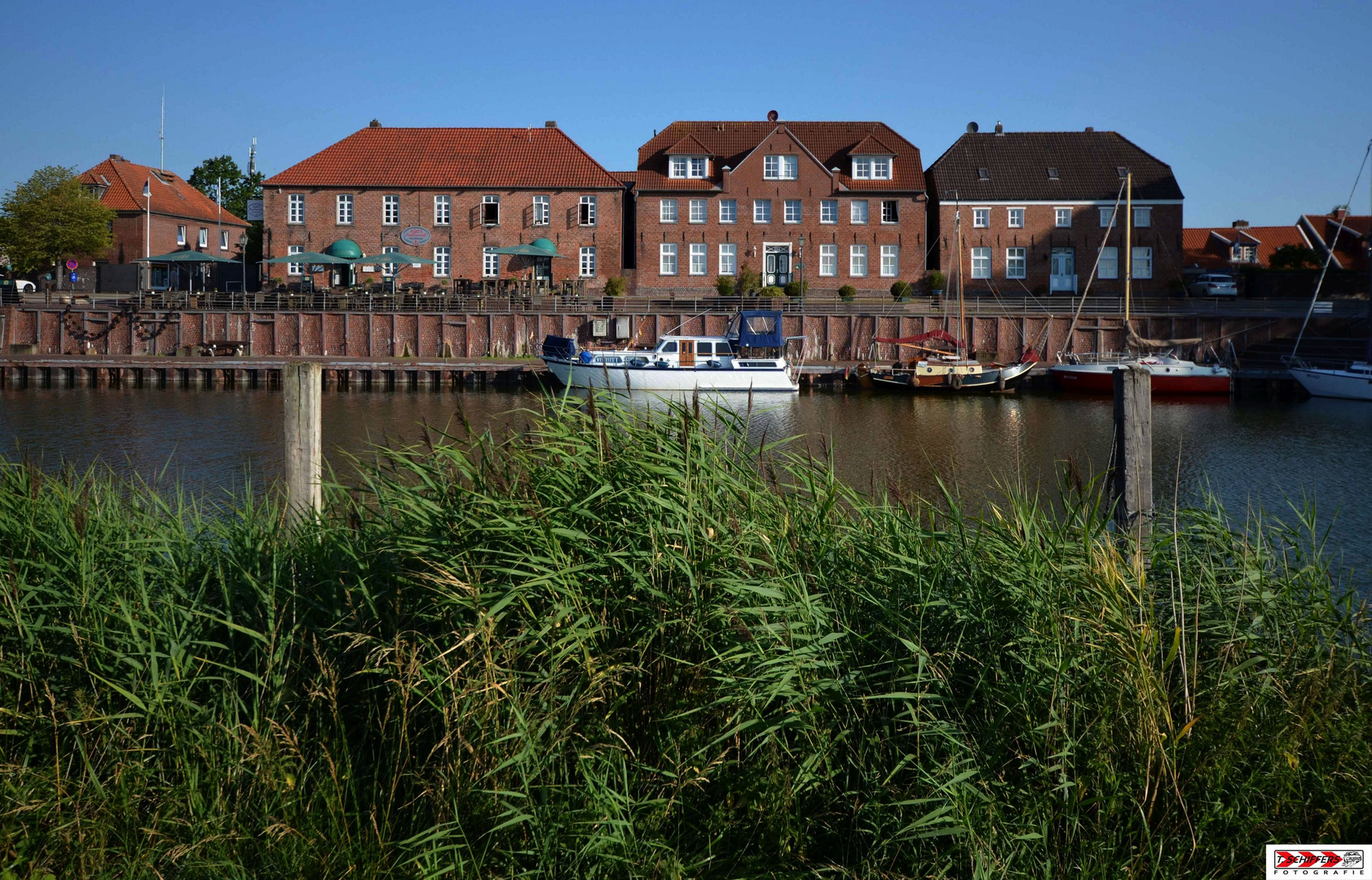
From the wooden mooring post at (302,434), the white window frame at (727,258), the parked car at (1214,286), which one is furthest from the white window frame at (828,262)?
the wooden mooring post at (302,434)

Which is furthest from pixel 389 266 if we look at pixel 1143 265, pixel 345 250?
pixel 1143 265

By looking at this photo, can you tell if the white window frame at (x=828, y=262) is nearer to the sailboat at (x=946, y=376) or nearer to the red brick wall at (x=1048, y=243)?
the red brick wall at (x=1048, y=243)

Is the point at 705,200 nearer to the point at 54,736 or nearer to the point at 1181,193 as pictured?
the point at 1181,193

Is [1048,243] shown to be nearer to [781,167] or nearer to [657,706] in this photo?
[781,167]

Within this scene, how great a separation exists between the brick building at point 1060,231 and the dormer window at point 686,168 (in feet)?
40.4

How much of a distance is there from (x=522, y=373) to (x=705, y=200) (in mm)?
17057

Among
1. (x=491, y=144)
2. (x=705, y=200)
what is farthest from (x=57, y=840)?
(x=491, y=144)

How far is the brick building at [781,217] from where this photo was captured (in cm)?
5566

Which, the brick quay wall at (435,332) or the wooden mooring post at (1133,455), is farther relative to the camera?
the brick quay wall at (435,332)

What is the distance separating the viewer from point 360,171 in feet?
185

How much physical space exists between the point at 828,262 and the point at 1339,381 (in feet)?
77.9

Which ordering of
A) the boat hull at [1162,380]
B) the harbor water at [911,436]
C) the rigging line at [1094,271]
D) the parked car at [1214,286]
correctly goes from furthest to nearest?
the parked car at [1214,286], the rigging line at [1094,271], the boat hull at [1162,380], the harbor water at [911,436]

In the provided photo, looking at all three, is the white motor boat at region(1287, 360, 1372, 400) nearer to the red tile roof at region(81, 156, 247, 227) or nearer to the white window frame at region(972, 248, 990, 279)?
the white window frame at region(972, 248, 990, 279)

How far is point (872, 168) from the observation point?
56156mm
